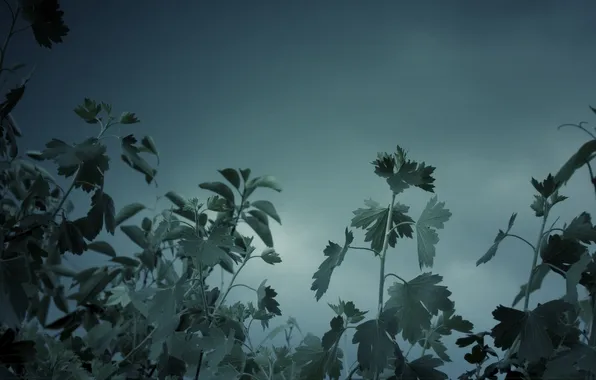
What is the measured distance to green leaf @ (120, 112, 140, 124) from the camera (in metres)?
1.73

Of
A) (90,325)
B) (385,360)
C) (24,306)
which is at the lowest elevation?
(385,360)

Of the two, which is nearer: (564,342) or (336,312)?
(564,342)

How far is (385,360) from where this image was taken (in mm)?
1122

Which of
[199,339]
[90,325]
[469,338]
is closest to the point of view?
[469,338]

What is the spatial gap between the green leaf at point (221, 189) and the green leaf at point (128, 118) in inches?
14.9

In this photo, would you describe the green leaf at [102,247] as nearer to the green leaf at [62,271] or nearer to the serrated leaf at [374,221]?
the green leaf at [62,271]

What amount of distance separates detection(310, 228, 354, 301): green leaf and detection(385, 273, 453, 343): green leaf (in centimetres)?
19

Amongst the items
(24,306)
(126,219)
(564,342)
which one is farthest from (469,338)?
(126,219)

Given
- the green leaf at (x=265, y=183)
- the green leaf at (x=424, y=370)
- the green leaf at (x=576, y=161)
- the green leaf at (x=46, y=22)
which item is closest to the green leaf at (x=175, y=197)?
the green leaf at (x=265, y=183)

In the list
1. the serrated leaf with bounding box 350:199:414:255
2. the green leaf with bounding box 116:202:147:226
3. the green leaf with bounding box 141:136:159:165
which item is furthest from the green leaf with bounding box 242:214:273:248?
the green leaf with bounding box 116:202:147:226

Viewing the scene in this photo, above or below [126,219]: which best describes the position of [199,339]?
below

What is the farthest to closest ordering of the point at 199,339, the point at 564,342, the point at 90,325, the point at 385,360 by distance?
the point at 90,325 < the point at 199,339 < the point at 564,342 < the point at 385,360

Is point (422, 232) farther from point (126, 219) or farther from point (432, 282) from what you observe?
point (126, 219)

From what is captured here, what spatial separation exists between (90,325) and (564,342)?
7.24 ft
